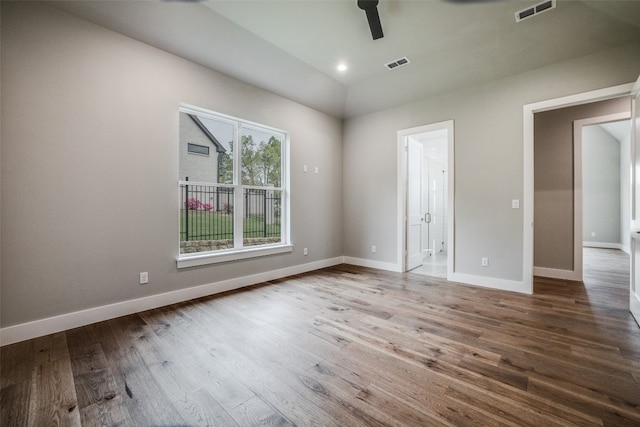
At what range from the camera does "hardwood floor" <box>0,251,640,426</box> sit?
5.01 feet

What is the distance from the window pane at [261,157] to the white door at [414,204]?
7.34 ft

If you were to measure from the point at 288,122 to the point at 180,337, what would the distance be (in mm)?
3331

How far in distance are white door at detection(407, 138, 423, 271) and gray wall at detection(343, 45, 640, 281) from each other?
0.28 meters

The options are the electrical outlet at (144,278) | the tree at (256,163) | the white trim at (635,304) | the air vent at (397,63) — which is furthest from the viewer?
the tree at (256,163)

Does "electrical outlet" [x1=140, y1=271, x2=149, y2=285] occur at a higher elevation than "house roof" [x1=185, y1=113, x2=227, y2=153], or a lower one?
lower

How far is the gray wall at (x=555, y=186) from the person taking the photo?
425 centimetres

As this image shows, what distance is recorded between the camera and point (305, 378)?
5.98 ft

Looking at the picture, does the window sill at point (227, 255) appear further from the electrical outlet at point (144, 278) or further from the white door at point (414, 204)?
the white door at point (414, 204)

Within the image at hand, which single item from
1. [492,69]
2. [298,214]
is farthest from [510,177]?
[298,214]

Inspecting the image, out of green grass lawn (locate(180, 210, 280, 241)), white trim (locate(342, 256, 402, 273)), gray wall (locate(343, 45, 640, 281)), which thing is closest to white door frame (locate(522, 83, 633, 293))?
gray wall (locate(343, 45, 640, 281))

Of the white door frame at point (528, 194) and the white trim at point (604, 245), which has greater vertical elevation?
the white door frame at point (528, 194)

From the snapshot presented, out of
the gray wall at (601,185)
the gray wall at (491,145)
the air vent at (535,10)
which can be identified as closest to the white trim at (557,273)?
the gray wall at (491,145)

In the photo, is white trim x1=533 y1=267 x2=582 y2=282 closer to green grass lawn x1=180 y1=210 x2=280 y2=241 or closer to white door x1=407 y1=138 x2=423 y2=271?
white door x1=407 y1=138 x2=423 y2=271

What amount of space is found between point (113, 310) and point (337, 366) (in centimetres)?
230
